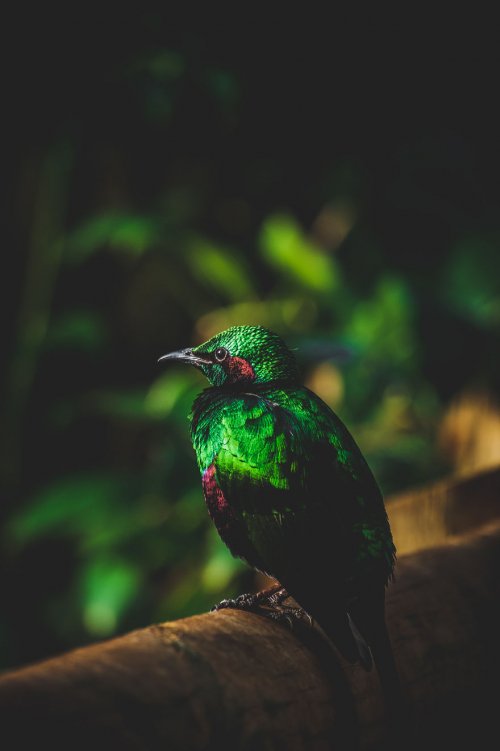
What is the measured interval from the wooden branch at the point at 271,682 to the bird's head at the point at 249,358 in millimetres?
467

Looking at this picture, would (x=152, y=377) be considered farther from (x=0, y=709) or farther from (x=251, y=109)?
(x=0, y=709)

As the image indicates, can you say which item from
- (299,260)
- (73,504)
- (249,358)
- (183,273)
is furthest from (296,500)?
(183,273)

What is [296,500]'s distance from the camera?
1.37m

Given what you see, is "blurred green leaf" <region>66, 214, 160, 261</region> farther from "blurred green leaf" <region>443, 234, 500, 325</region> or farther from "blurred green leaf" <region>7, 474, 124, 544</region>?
"blurred green leaf" <region>443, 234, 500, 325</region>

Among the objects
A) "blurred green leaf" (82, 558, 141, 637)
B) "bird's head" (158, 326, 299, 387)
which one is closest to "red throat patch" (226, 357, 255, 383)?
"bird's head" (158, 326, 299, 387)

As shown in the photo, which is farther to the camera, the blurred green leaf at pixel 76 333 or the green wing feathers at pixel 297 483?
the blurred green leaf at pixel 76 333

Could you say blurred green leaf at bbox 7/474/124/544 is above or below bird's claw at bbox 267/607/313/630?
above

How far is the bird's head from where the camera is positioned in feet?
5.37

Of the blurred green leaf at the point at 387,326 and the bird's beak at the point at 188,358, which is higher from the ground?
the blurred green leaf at the point at 387,326

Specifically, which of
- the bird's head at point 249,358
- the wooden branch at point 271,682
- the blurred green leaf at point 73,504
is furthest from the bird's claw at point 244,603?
the blurred green leaf at point 73,504

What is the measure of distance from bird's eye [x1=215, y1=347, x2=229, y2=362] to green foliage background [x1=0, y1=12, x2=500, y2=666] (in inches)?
55.8

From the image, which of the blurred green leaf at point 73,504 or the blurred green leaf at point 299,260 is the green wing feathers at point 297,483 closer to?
the blurred green leaf at point 73,504

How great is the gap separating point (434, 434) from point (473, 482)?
70.7 inches

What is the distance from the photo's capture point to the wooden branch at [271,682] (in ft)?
2.22
